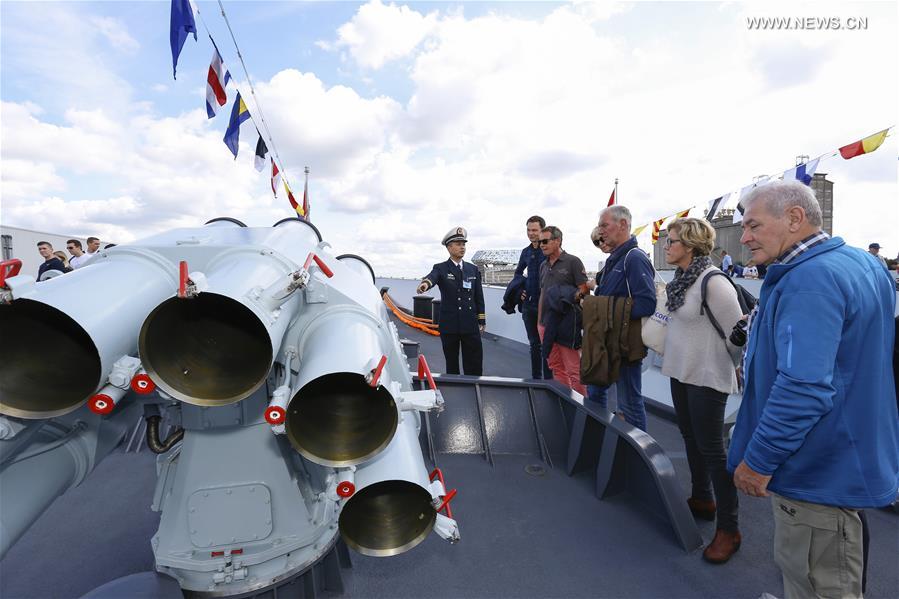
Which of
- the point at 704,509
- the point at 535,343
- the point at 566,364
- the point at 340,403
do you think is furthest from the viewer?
the point at 535,343

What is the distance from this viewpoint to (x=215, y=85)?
4805 mm

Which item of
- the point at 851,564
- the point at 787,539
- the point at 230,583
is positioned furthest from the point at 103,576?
the point at 851,564

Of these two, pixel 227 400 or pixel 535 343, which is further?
pixel 535 343

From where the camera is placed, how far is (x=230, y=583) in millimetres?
1763

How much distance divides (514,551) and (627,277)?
5.83 feet

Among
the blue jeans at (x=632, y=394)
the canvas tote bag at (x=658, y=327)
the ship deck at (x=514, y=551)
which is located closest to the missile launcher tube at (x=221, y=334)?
the ship deck at (x=514, y=551)

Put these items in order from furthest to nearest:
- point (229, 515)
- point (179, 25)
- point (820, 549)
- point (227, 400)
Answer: point (179, 25)
point (229, 515)
point (820, 549)
point (227, 400)

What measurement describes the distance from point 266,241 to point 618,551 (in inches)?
89.6

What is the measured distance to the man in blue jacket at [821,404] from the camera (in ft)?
4.60

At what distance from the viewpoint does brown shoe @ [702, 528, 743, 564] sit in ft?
7.40

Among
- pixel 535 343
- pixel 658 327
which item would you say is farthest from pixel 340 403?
pixel 535 343

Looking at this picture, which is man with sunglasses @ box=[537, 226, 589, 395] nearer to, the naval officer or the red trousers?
the red trousers

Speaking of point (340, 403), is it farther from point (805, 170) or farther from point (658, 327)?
point (805, 170)

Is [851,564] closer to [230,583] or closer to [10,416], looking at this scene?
[230,583]
